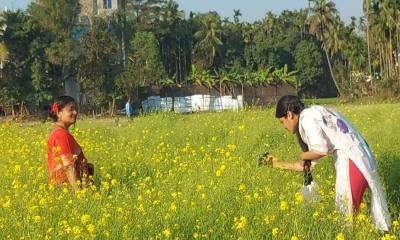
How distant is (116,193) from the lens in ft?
16.8

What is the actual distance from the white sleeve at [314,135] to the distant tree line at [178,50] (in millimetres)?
29853

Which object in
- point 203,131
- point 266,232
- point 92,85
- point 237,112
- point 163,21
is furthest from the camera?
point 163,21

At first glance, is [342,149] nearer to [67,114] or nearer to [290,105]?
[290,105]

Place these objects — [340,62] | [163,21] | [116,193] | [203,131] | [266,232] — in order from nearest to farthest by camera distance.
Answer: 1. [266,232]
2. [116,193]
3. [203,131]
4. [163,21]
5. [340,62]

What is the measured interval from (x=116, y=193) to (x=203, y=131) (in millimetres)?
7813

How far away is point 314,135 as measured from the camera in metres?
4.44

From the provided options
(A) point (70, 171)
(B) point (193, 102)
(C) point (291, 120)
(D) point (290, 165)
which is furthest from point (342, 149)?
(B) point (193, 102)

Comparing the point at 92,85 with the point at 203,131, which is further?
the point at 92,85

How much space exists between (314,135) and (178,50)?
54979mm

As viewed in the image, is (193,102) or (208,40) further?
(208,40)

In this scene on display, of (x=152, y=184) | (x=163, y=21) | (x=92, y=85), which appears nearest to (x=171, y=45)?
(x=163, y=21)

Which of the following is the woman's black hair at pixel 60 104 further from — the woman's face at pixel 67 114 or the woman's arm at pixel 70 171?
the woman's arm at pixel 70 171

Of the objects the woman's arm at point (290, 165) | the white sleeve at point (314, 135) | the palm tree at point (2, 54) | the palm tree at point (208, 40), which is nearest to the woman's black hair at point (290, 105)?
the white sleeve at point (314, 135)

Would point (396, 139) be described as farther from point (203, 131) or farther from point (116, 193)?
point (116, 193)
